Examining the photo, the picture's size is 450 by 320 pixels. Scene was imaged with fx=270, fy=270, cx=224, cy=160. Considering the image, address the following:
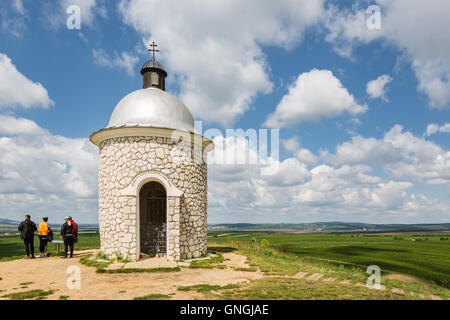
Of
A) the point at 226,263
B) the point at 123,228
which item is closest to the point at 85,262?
the point at 123,228

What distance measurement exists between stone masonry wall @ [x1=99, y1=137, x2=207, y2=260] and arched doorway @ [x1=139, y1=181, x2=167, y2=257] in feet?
5.49

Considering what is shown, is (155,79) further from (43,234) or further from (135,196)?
(43,234)

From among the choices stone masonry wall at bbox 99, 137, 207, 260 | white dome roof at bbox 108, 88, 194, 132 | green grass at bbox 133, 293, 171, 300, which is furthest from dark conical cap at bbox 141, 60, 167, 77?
green grass at bbox 133, 293, 171, 300

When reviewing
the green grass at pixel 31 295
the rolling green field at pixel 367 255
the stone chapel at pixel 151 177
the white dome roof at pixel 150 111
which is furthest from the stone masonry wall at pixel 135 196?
the rolling green field at pixel 367 255

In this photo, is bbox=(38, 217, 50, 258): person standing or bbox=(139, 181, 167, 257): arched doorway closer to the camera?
bbox=(38, 217, 50, 258): person standing

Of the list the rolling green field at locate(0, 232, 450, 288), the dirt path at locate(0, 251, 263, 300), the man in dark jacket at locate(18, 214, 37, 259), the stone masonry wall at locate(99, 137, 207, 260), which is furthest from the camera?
the rolling green field at locate(0, 232, 450, 288)

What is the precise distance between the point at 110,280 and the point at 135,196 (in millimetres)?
3262

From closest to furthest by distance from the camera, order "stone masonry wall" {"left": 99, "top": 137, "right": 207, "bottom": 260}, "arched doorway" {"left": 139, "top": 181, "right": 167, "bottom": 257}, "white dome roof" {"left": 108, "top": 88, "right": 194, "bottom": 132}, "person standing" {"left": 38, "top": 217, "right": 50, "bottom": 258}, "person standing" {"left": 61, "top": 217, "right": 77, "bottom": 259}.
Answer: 1. "stone masonry wall" {"left": 99, "top": 137, "right": 207, "bottom": 260}
2. "white dome roof" {"left": 108, "top": 88, "right": 194, "bottom": 132}
3. "person standing" {"left": 61, "top": 217, "right": 77, "bottom": 259}
4. "person standing" {"left": 38, "top": 217, "right": 50, "bottom": 258}
5. "arched doorway" {"left": 139, "top": 181, "right": 167, "bottom": 257}

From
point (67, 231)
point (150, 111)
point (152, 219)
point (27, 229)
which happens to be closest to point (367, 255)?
point (152, 219)

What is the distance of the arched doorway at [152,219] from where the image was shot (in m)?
12.2

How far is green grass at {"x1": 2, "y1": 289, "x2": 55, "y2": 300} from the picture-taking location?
5895mm

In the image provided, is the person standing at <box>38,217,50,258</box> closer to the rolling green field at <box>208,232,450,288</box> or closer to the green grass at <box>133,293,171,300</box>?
the green grass at <box>133,293,171,300</box>

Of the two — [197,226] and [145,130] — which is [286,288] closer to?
[197,226]

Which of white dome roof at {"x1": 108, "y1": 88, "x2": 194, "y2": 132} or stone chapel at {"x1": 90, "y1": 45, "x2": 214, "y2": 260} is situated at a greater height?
white dome roof at {"x1": 108, "y1": 88, "x2": 194, "y2": 132}
